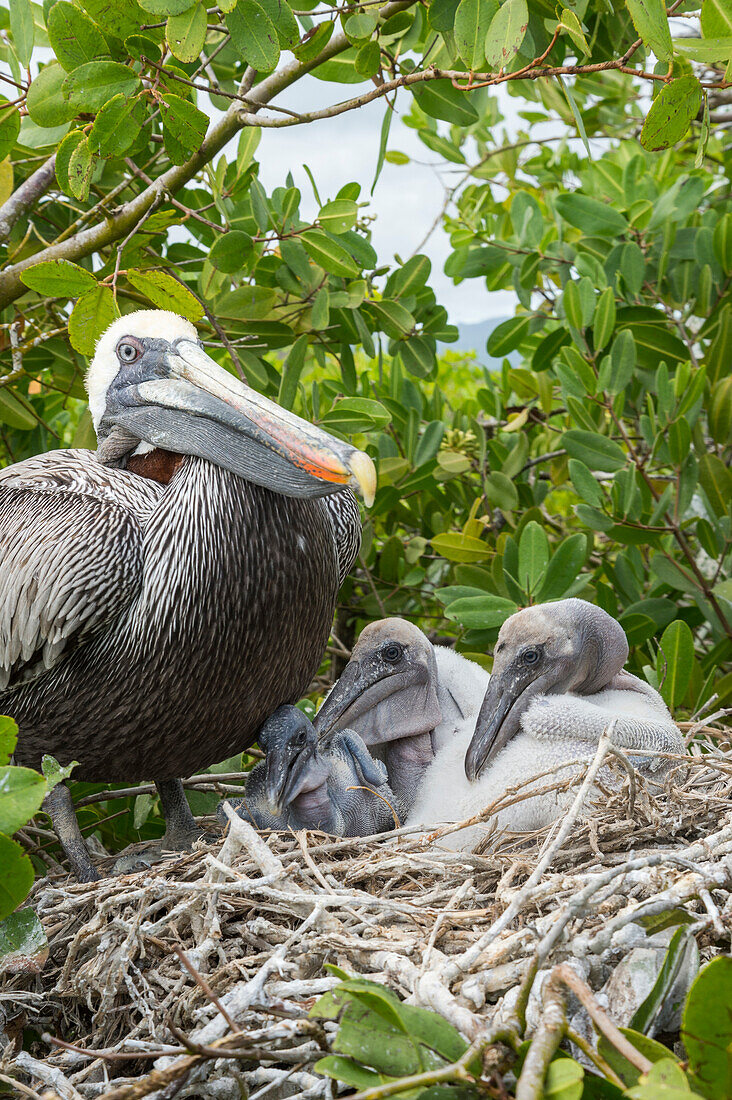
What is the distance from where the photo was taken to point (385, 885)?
191 cm

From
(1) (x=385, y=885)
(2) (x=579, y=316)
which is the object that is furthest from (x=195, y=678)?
(2) (x=579, y=316)

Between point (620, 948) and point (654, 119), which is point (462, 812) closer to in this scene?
point (620, 948)

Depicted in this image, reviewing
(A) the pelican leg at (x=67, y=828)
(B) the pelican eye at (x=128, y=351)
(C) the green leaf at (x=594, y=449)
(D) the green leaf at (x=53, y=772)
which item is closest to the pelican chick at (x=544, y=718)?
(C) the green leaf at (x=594, y=449)

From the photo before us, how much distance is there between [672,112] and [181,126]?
3.26 feet

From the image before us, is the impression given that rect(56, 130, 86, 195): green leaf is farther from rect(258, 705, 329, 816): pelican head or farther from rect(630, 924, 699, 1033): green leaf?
rect(630, 924, 699, 1033): green leaf

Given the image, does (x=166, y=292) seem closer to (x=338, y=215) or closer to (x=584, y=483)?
(x=338, y=215)

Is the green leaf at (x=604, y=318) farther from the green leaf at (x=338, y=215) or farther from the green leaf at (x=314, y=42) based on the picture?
the green leaf at (x=314, y=42)

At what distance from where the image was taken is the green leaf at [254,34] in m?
2.04

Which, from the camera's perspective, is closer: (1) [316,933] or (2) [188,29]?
(1) [316,933]

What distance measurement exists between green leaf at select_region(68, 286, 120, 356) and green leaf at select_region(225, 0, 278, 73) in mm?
617

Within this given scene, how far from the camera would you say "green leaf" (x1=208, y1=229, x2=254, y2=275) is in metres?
2.62

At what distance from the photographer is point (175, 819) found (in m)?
2.68

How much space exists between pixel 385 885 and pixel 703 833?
1.99ft

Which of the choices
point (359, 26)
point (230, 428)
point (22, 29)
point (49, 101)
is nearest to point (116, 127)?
point (49, 101)
